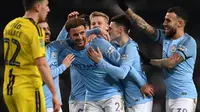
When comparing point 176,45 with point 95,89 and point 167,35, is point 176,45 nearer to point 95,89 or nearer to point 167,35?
point 167,35

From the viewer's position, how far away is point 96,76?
8.20 metres

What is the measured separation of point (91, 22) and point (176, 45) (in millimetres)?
1195

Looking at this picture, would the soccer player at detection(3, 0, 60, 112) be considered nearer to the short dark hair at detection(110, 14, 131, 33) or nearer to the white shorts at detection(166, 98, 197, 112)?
the short dark hair at detection(110, 14, 131, 33)

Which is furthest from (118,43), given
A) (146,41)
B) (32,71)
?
(146,41)

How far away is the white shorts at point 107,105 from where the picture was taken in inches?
320

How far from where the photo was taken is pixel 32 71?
257 inches

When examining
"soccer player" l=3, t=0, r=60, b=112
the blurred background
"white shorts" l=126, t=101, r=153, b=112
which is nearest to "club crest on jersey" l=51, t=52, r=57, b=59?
"white shorts" l=126, t=101, r=153, b=112

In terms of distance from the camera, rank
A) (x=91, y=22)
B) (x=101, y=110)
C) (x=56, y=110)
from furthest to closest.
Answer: (x=91, y=22)
(x=101, y=110)
(x=56, y=110)

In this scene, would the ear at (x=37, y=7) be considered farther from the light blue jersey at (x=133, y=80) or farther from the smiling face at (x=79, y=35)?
the light blue jersey at (x=133, y=80)

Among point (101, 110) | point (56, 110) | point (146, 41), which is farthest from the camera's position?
point (146, 41)

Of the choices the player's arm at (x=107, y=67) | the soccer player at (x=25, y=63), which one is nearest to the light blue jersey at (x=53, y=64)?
the player's arm at (x=107, y=67)

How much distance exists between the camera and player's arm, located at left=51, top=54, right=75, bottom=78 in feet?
26.5

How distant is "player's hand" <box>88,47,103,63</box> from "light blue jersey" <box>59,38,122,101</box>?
0.37ft

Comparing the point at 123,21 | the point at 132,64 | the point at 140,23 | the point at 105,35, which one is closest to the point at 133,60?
the point at 132,64
